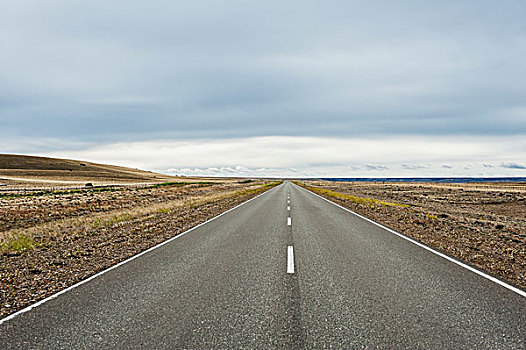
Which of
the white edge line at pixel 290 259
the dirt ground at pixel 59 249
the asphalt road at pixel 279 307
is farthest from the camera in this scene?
the white edge line at pixel 290 259

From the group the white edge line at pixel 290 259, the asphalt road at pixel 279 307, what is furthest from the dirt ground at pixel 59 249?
the white edge line at pixel 290 259

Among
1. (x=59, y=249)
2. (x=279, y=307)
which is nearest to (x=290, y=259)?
(x=279, y=307)

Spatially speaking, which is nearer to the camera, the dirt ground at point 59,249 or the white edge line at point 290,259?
the dirt ground at point 59,249

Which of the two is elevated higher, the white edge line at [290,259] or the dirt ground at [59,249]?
the white edge line at [290,259]

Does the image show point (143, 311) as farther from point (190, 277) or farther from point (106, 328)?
point (190, 277)

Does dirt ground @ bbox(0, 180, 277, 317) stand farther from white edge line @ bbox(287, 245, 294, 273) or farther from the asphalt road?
white edge line @ bbox(287, 245, 294, 273)

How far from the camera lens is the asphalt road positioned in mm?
4086

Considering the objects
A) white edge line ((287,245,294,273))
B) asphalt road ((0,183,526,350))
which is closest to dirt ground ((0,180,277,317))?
asphalt road ((0,183,526,350))

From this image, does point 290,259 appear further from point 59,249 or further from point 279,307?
point 59,249

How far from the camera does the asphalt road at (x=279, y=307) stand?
4.09 meters

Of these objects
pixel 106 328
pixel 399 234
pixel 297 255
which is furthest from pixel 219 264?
pixel 399 234

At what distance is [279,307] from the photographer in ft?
16.7

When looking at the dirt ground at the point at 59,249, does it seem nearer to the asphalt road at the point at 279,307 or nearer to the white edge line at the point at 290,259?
the asphalt road at the point at 279,307

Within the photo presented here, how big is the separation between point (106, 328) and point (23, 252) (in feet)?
23.8
